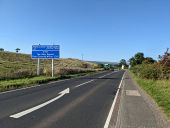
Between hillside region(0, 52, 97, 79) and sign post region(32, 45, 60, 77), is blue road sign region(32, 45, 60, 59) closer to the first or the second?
sign post region(32, 45, 60, 77)

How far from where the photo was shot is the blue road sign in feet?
147

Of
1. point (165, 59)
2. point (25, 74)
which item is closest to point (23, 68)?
point (25, 74)

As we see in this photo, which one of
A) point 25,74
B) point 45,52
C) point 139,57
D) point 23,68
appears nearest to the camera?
point 25,74

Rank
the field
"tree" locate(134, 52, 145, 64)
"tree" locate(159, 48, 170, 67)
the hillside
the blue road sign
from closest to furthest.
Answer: the field, "tree" locate(159, 48, 170, 67), the hillside, the blue road sign, "tree" locate(134, 52, 145, 64)

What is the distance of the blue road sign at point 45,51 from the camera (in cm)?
4488

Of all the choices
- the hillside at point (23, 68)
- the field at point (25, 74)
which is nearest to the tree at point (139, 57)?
the hillside at point (23, 68)

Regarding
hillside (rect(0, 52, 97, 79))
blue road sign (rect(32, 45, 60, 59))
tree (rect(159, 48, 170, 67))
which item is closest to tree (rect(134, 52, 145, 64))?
hillside (rect(0, 52, 97, 79))

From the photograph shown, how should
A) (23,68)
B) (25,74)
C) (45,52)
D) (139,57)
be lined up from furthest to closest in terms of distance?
(139,57) → (23,68) → (45,52) → (25,74)

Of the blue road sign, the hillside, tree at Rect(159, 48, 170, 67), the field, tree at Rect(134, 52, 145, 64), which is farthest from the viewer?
tree at Rect(134, 52, 145, 64)

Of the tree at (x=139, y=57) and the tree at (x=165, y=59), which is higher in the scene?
the tree at (x=139, y=57)

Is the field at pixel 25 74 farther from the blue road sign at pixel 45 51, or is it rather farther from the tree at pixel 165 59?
the tree at pixel 165 59

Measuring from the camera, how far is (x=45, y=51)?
45.2 meters

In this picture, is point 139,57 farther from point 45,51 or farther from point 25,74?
point 25,74

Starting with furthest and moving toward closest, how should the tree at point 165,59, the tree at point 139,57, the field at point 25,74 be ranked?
the tree at point 139,57 < the tree at point 165,59 < the field at point 25,74
